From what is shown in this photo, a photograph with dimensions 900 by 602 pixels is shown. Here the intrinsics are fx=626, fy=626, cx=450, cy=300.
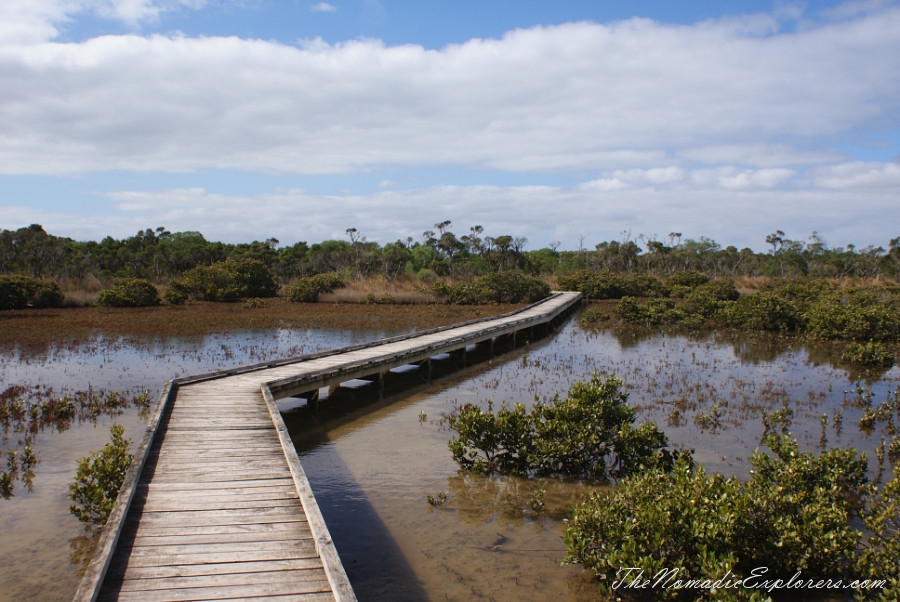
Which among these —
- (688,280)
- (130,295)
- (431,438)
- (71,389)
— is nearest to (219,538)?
(431,438)

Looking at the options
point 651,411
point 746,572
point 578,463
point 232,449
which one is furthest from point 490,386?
point 746,572

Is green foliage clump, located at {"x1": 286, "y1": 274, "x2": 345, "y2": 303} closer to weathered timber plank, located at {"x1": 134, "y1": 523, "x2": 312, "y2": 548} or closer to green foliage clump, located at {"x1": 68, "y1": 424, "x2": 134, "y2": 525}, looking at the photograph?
green foliage clump, located at {"x1": 68, "y1": 424, "x2": 134, "y2": 525}

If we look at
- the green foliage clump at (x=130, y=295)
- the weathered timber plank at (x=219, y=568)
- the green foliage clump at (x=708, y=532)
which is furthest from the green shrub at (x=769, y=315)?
the green foliage clump at (x=130, y=295)

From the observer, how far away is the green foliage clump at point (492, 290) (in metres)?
31.9

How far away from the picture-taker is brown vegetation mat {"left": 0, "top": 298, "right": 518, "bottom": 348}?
20.2 m

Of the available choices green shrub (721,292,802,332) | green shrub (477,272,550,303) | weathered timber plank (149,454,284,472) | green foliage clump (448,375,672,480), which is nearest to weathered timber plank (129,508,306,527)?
weathered timber plank (149,454,284,472)

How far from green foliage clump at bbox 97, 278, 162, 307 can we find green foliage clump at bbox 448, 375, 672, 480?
2308 centimetres

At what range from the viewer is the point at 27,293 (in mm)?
25266

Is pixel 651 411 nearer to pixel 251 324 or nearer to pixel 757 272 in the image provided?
pixel 251 324

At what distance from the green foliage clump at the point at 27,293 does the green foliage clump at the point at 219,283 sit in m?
4.22

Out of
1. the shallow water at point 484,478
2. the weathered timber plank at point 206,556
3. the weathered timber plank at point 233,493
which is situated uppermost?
the weathered timber plank at point 233,493

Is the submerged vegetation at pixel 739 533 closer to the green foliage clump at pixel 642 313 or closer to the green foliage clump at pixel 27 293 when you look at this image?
the green foliage clump at pixel 642 313

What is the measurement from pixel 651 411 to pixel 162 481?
332 inches

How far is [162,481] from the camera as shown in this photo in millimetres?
5941
